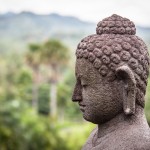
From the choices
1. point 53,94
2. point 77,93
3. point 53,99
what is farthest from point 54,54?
point 77,93

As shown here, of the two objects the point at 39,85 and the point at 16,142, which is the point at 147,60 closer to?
the point at 16,142

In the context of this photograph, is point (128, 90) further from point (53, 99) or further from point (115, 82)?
point (53, 99)

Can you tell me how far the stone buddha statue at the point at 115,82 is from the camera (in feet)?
14.8

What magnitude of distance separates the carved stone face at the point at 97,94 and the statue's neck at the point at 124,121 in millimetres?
41

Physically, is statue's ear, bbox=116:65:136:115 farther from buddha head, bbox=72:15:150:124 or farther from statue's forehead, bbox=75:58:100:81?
statue's forehead, bbox=75:58:100:81

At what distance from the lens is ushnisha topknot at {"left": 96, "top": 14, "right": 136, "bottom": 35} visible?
4.66m

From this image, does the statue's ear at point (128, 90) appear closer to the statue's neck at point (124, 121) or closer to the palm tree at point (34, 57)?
the statue's neck at point (124, 121)

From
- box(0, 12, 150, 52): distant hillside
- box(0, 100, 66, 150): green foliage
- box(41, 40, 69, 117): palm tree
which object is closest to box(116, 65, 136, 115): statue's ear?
box(0, 100, 66, 150): green foliage

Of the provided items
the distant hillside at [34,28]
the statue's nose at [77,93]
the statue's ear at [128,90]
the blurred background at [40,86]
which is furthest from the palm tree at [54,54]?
the distant hillside at [34,28]

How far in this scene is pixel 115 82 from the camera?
456 cm

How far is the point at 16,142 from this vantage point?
72.2 ft

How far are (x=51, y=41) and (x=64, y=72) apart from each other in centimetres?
1823

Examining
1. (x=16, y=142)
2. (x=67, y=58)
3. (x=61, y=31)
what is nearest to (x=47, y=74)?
(x=67, y=58)

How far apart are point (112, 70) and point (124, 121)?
1.38 feet
